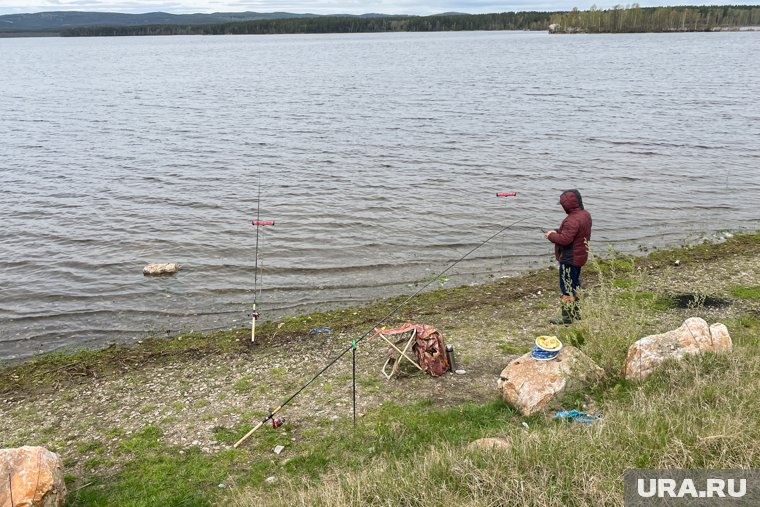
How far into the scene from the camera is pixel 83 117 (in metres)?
38.7

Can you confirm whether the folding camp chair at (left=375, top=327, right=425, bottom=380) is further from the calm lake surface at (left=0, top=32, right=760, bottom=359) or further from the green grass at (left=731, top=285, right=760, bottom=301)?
the green grass at (left=731, top=285, right=760, bottom=301)

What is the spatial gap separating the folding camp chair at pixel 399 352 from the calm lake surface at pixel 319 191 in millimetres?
4075

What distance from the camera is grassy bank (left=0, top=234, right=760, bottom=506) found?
5.57 meters

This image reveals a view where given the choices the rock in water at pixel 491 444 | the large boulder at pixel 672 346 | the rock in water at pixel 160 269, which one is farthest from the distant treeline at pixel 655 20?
the rock in water at pixel 491 444

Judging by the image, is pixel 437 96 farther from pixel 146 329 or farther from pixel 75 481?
pixel 75 481

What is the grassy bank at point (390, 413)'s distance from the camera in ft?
18.3

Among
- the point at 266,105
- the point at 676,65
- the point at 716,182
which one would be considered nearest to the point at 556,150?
the point at 716,182

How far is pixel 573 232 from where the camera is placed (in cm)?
1033

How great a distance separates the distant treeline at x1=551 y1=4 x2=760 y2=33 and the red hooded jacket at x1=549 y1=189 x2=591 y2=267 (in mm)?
172554

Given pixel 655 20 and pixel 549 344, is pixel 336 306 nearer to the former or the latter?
pixel 549 344

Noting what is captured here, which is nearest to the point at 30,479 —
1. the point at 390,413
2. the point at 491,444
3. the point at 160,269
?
the point at 390,413
